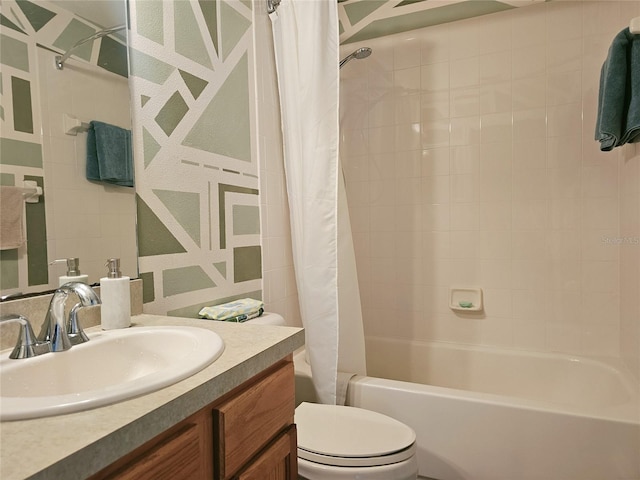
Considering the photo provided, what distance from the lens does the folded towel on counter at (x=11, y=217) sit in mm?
853

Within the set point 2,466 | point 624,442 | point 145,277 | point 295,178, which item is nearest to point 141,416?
point 2,466

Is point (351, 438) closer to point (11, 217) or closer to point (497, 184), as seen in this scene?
point (11, 217)

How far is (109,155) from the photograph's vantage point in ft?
3.63

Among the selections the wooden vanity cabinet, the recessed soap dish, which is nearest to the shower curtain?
the wooden vanity cabinet

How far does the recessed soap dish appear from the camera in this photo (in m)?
2.16

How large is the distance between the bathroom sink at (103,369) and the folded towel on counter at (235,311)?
1.35 feet

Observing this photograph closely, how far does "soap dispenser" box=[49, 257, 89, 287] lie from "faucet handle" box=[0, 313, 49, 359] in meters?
0.20

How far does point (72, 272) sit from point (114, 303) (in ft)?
0.43

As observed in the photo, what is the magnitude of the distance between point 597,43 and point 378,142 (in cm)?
115

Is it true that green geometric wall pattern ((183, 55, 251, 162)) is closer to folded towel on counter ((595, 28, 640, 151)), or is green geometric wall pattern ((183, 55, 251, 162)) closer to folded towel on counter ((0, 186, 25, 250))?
folded towel on counter ((0, 186, 25, 250))

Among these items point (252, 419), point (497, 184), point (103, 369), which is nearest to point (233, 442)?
point (252, 419)

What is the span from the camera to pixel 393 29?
2281 millimetres

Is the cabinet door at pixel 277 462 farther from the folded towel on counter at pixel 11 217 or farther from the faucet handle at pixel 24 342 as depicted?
the folded towel on counter at pixel 11 217

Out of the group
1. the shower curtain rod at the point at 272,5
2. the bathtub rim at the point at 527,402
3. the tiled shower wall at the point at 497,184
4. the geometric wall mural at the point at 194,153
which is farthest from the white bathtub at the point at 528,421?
the shower curtain rod at the point at 272,5
